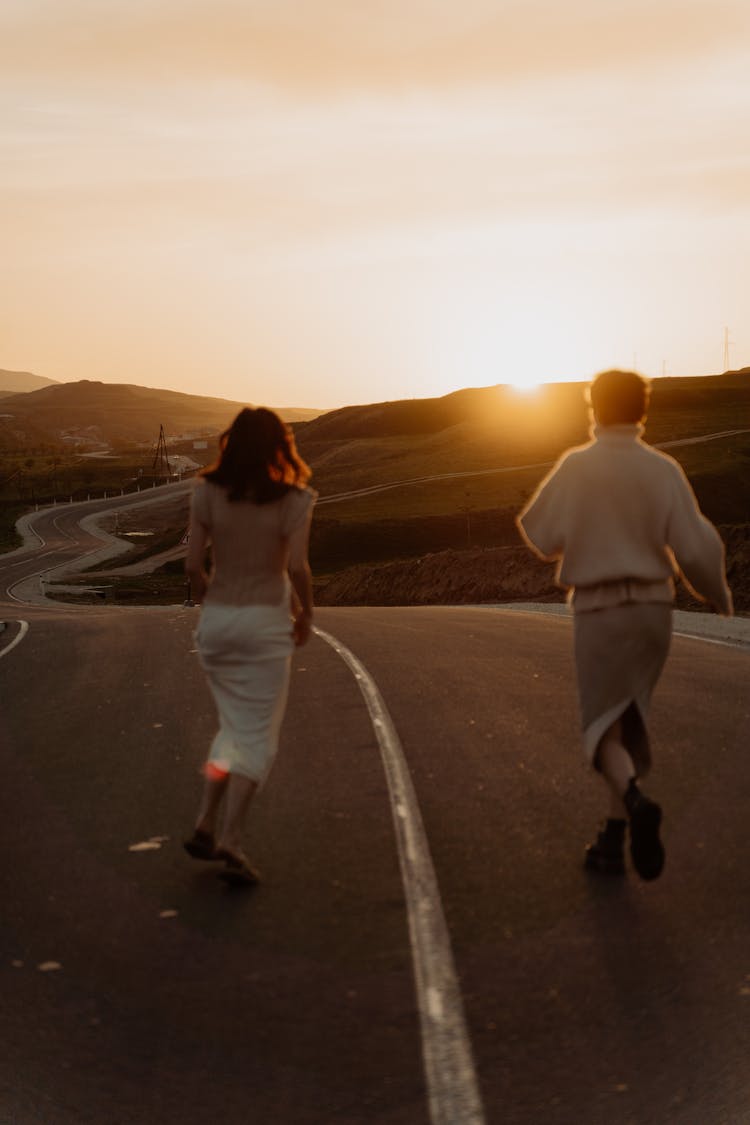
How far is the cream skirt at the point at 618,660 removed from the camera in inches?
229

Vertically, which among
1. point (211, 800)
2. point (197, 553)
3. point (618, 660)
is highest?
point (197, 553)

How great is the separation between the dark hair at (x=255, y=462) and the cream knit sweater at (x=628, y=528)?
Result: 3.75 feet

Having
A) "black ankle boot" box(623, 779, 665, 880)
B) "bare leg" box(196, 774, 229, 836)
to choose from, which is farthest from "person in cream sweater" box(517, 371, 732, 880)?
"bare leg" box(196, 774, 229, 836)

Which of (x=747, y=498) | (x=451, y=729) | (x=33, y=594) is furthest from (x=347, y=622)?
(x=747, y=498)

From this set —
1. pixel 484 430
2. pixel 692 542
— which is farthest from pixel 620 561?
pixel 484 430

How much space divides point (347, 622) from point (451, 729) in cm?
1126

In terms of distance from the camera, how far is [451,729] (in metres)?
9.67

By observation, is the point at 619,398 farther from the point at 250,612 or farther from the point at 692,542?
the point at 250,612

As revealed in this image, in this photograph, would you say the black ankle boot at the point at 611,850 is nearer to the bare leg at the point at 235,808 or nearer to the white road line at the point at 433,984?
the white road line at the point at 433,984

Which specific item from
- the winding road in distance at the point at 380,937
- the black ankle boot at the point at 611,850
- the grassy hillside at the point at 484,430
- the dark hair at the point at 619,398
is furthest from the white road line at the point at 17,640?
the grassy hillside at the point at 484,430

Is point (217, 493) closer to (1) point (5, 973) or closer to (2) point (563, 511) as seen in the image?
(2) point (563, 511)

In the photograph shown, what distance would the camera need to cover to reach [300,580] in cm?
592

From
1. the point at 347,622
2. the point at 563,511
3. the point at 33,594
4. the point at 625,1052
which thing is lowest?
the point at 33,594

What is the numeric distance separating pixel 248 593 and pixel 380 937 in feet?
5.18
